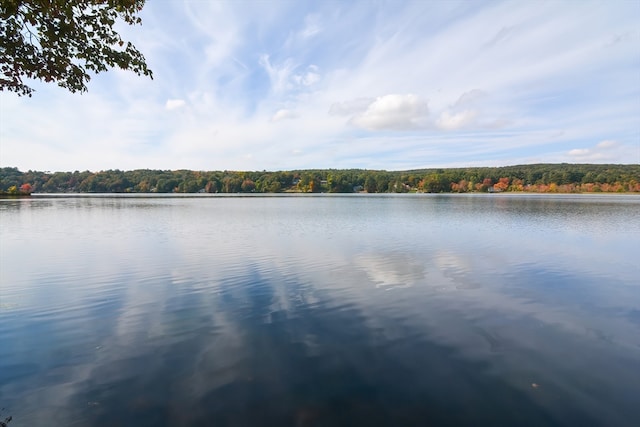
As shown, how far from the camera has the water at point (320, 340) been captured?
582 centimetres

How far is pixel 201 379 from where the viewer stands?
21.8ft

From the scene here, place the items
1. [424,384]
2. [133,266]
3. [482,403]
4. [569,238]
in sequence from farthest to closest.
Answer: [569,238] < [133,266] < [424,384] < [482,403]

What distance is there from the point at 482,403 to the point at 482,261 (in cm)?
1283

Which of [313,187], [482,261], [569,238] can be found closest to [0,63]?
[482,261]

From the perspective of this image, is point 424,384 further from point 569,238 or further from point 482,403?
point 569,238

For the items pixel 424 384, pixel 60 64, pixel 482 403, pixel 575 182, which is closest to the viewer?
pixel 482 403

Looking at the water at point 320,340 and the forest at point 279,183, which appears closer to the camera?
the water at point 320,340

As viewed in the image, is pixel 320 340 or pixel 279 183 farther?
pixel 279 183

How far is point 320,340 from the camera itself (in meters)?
8.37

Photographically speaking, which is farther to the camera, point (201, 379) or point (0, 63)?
point (0, 63)

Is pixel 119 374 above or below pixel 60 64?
below

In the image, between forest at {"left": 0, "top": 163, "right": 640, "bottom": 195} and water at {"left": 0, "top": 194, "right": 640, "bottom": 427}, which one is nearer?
water at {"left": 0, "top": 194, "right": 640, "bottom": 427}

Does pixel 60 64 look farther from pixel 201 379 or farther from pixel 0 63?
pixel 201 379

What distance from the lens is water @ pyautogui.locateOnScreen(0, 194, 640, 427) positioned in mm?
5824
